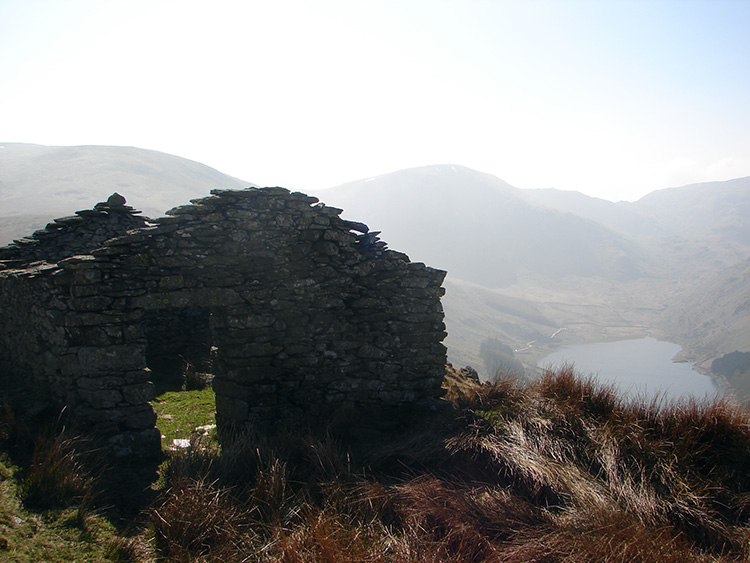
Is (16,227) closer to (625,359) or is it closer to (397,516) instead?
(397,516)

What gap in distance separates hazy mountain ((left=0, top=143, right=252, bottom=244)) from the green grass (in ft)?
198

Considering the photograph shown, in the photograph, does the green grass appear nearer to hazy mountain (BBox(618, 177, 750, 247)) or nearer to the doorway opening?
the doorway opening

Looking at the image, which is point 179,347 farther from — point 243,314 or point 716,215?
point 716,215

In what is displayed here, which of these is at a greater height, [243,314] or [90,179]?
[90,179]

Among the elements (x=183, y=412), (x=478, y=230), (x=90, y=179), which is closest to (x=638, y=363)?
(x=183, y=412)

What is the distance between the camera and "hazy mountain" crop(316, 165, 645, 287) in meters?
143

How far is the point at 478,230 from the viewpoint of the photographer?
157375 mm

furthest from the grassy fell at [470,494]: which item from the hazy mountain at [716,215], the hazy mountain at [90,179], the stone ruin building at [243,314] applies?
the hazy mountain at [716,215]

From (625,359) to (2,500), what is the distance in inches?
3401

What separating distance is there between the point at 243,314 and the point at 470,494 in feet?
13.8

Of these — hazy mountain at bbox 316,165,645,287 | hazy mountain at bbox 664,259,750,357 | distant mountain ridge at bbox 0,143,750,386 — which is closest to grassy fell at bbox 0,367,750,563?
distant mountain ridge at bbox 0,143,750,386

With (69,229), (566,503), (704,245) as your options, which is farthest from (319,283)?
(704,245)

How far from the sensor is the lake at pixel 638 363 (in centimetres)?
5560

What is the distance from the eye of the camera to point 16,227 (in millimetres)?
49594
